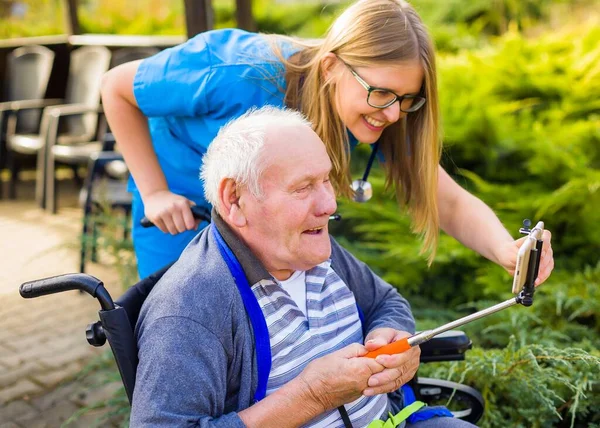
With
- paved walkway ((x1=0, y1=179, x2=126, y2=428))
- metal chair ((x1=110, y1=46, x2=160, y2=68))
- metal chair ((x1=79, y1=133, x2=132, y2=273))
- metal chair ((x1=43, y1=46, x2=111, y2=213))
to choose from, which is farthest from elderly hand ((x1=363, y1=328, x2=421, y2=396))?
metal chair ((x1=110, y1=46, x2=160, y2=68))

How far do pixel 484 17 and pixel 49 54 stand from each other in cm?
643

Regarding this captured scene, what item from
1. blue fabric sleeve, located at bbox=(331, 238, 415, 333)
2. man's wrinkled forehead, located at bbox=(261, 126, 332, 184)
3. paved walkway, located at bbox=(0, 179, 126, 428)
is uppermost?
man's wrinkled forehead, located at bbox=(261, 126, 332, 184)

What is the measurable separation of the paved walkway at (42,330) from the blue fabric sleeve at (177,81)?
5.19 ft

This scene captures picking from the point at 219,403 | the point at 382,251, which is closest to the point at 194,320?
the point at 219,403

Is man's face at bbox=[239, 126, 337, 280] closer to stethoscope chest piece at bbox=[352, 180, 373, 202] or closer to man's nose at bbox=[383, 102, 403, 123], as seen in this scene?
man's nose at bbox=[383, 102, 403, 123]

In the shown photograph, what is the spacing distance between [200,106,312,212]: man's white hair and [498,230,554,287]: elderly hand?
0.72m

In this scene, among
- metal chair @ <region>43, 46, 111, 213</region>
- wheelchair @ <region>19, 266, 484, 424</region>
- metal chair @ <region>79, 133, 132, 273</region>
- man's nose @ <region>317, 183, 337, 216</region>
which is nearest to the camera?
wheelchair @ <region>19, 266, 484, 424</region>

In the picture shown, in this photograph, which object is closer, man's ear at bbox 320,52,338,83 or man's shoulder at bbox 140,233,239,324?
man's shoulder at bbox 140,233,239,324

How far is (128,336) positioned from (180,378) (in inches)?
8.0

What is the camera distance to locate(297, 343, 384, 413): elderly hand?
1.73 meters

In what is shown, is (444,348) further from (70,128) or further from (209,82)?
(70,128)

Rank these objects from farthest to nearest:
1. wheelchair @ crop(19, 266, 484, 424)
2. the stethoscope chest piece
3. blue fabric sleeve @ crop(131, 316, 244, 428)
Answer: the stethoscope chest piece
wheelchair @ crop(19, 266, 484, 424)
blue fabric sleeve @ crop(131, 316, 244, 428)

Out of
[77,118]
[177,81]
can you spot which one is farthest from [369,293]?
[77,118]

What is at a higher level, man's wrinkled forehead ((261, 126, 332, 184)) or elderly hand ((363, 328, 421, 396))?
man's wrinkled forehead ((261, 126, 332, 184))
